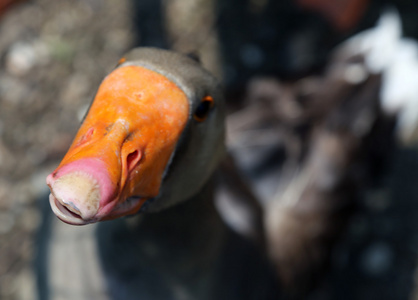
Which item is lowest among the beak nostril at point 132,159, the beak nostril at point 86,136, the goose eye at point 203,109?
the goose eye at point 203,109

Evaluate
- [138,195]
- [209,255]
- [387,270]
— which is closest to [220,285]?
[209,255]

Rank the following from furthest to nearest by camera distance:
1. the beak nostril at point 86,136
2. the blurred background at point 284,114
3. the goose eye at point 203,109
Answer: the blurred background at point 284,114 → the goose eye at point 203,109 → the beak nostril at point 86,136

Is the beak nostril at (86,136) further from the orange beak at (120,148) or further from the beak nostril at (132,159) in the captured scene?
the beak nostril at (132,159)

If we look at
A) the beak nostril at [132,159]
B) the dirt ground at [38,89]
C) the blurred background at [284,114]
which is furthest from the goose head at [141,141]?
the dirt ground at [38,89]

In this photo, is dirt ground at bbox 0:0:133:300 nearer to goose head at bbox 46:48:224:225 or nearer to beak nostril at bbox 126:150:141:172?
goose head at bbox 46:48:224:225

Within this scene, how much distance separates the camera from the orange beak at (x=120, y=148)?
112 cm

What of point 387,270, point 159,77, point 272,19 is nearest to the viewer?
point 159,77

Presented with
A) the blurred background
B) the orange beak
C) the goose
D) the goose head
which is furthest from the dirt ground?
the orange beak

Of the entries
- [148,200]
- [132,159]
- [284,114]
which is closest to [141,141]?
[132,159]

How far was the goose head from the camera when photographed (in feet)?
3.72

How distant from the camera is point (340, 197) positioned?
2865mm

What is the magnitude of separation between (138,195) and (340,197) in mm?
1779

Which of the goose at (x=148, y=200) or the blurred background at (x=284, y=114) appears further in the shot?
the blurred background at (x=284, y=114)

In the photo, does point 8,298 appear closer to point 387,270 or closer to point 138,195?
point 138,195
